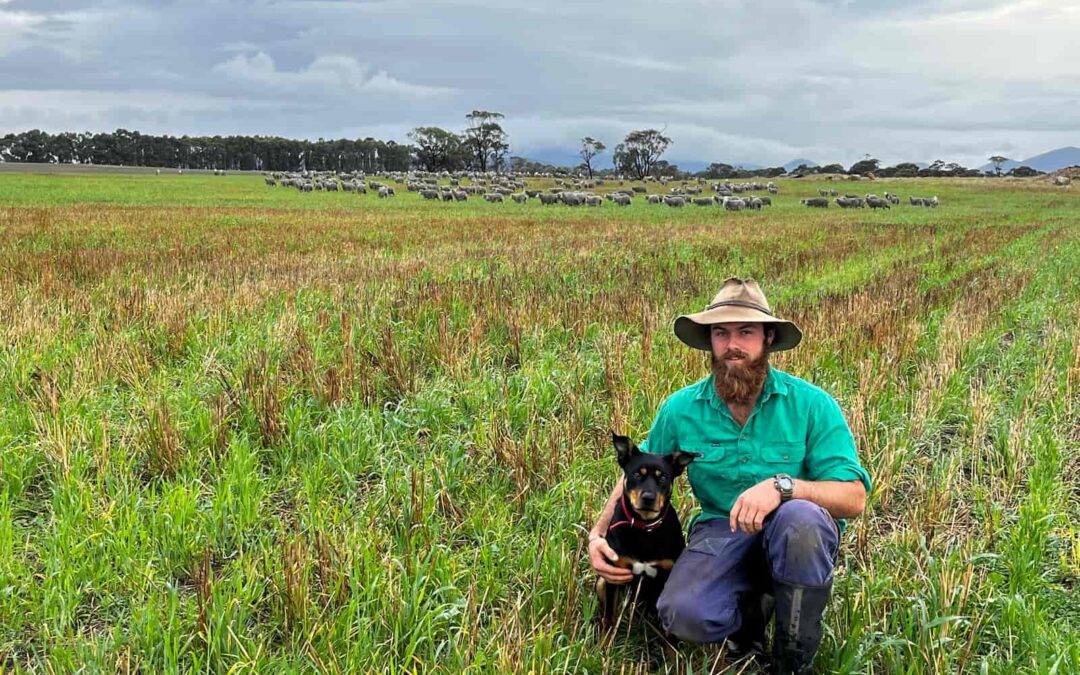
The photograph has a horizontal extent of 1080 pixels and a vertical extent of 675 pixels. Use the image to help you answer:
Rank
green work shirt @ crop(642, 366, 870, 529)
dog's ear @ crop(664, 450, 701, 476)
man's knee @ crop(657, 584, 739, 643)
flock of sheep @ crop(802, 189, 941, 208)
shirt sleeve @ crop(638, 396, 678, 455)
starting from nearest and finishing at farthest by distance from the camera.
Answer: man's knee @ crop(657, 584, 739, 643) < dog's ear @ crop(664, 450, 701, 476) < green work shirt @ crop(642, 366, 870, 529) < shirt sleeve @ crop(638, 396, 678, 455) < flock of sheep @ crop(802, 189, 941, 208)

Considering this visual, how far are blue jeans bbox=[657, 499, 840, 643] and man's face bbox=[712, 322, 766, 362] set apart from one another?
0.66 metres

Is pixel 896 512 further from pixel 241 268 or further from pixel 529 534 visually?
pixel 241 268

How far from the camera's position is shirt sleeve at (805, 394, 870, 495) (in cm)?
314

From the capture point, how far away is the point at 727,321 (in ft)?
10.6

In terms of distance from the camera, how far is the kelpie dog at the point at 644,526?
2.98 m

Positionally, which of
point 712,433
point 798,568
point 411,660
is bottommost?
point 411,660

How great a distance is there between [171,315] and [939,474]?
284 inches

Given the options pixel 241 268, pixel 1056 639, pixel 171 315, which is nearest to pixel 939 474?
pixel 1056 639

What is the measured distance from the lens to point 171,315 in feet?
25.2

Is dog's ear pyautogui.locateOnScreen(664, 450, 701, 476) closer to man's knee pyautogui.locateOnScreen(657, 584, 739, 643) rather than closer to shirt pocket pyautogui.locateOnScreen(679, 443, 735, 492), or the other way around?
shirt pocket pyautogui.locateOnScreen(679, 443, 735, 492)

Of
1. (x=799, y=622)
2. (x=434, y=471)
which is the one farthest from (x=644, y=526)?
(x=434, y=471)

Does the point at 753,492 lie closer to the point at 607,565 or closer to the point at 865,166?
the point at 607,565

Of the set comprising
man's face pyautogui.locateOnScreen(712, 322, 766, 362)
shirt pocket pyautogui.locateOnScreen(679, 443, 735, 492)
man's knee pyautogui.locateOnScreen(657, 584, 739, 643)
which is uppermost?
man's face pyautogui.locateOnScreen(712, 322, 766, 362)

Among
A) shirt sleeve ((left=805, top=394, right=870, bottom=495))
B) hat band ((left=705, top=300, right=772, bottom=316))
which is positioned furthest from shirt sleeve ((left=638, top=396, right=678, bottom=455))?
shirt sleeve ((left=805, top=394, right=870, bottom=495))
